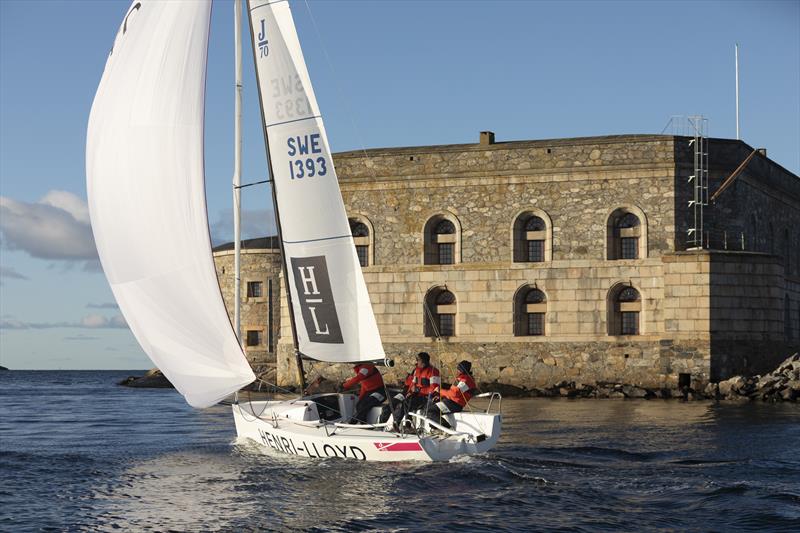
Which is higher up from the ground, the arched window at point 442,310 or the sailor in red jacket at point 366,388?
the arched window at point 442,310

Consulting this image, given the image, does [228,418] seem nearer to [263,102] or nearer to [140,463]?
[140,463]

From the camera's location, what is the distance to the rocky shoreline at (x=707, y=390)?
33.8 m

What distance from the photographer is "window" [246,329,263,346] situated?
51406 mm

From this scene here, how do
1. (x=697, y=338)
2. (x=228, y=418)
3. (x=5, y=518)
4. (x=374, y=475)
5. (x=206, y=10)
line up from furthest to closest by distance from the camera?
(x=697, y=338)
(x=228, y=418)
(x=206, y=10)
(x=374, y=475)
(x=5, y=518)

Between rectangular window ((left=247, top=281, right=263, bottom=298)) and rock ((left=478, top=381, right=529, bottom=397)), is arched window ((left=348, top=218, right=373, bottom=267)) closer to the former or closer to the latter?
rock ((left=478, top=381, right=529, bottom=397))

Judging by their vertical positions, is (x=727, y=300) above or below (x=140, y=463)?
above

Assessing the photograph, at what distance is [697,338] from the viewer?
35031mm

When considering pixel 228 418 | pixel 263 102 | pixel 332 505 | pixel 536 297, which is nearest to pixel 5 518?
pixel 332 505

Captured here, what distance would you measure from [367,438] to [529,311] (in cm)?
2043

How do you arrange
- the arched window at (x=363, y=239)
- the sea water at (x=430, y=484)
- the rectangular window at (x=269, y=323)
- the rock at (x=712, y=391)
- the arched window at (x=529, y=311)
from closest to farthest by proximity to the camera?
the sea water at (x=430, y=484), the rock at (x=712, y=391), the arched window at (x=529, y=311), the arched window at (x=363, y=239), the rectangular window at (x=269, y=323)

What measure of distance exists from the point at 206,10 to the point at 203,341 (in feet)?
17.1

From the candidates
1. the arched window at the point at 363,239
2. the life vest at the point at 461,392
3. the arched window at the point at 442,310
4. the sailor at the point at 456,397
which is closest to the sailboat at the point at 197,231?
the sailor at the point at 456,397

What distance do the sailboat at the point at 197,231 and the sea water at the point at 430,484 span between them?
59cm

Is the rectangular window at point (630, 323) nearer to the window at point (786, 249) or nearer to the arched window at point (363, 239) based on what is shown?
the arched window at point (363, 239)
